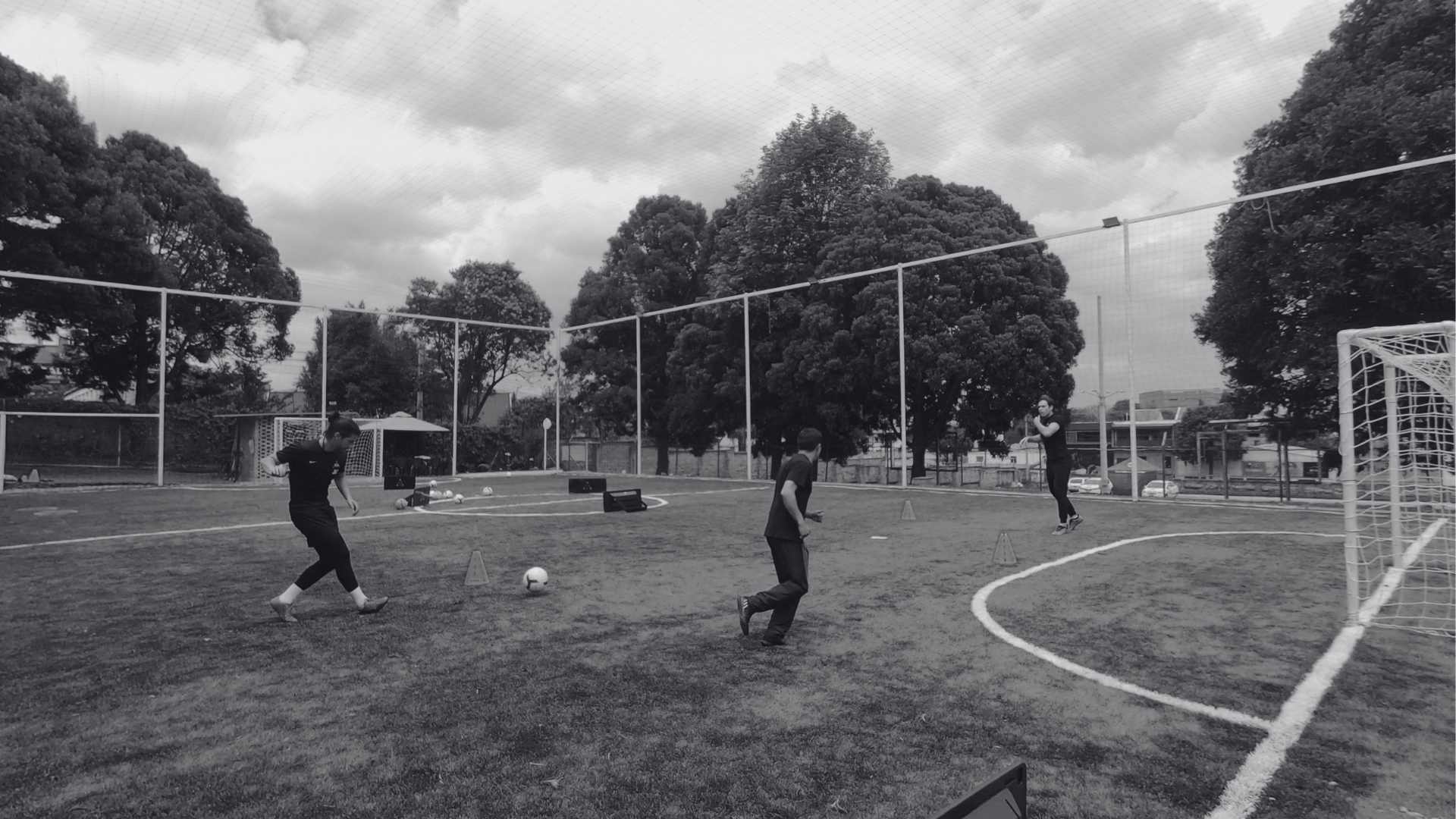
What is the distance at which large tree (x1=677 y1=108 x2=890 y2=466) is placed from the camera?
27.7m

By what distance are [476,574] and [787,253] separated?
2332 cm

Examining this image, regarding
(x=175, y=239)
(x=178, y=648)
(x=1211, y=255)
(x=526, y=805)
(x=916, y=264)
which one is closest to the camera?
(x=526, y=805)

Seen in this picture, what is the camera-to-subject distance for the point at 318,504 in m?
6.70

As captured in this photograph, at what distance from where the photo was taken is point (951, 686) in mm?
4754

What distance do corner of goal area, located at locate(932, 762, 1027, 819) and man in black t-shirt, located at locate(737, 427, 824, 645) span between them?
12.8 feet

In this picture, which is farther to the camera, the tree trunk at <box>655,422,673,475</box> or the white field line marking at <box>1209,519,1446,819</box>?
the tree trunk at <box>655,422,673,475</box>

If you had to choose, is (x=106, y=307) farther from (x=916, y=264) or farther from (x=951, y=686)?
(x=951, y=686)

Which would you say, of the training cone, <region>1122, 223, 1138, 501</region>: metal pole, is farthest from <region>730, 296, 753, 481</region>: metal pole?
the training cone

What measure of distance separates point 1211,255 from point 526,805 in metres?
23.6

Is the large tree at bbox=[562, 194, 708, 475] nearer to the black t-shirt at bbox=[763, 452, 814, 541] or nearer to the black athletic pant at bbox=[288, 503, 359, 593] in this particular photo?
the black athletic pant at bbox=[288, 503, 359, 593]

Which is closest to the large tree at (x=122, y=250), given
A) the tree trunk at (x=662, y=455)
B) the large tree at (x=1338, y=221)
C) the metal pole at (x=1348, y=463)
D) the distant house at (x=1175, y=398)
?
the tree trunk at (x=662, y=455)

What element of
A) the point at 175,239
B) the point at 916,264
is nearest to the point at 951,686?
the point at 916,264

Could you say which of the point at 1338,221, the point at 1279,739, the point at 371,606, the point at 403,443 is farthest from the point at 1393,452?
the point at 403,443

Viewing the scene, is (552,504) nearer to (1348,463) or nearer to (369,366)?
(1348,463)
